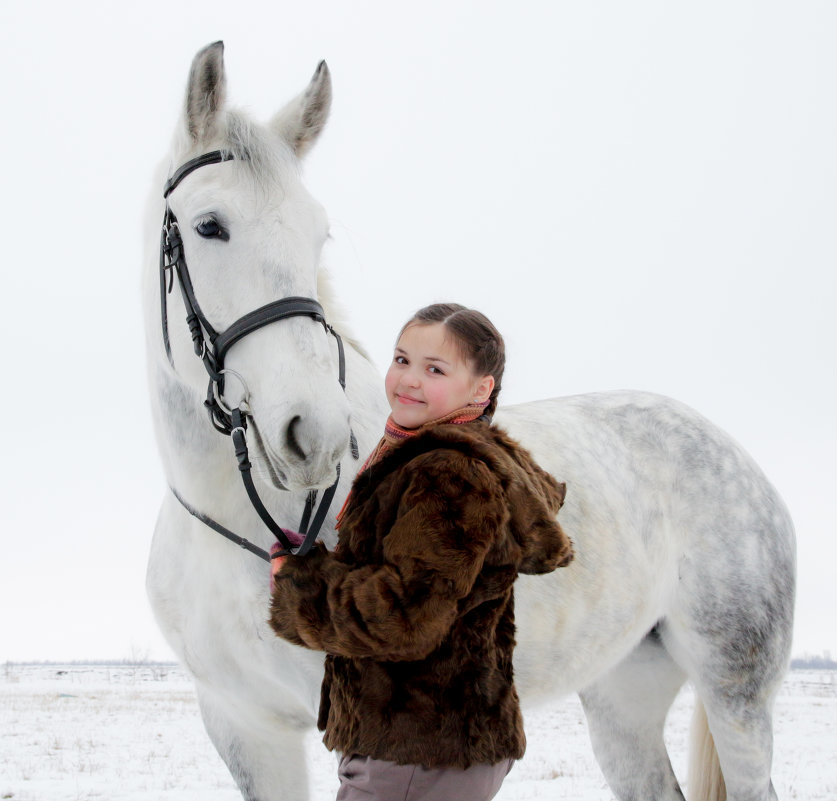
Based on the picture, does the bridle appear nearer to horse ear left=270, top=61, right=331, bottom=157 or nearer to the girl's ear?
horse ear left=270, top=61, right=331, bottom=157

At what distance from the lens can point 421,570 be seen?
150 centimetres

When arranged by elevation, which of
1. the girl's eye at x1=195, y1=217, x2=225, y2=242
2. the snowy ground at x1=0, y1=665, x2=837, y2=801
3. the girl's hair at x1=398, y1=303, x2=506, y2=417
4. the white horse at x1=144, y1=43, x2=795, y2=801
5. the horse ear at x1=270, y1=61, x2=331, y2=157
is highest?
the horse ear at x1=270, y1=61, x2=331, y2=157

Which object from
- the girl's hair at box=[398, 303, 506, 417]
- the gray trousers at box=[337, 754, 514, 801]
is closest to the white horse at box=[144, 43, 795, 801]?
the girl's hair at box=[398, 303, 506, 417]

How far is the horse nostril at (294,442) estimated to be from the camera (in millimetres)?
1870

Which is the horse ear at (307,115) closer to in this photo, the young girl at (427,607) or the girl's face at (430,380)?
the girl's face at (430,380)

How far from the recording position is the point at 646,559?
10.6ft

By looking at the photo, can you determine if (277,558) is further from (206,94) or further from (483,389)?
(206,94)

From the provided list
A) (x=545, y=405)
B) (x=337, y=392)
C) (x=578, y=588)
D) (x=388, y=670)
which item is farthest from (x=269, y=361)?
(x=545, y=405)

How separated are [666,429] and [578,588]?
1.06m

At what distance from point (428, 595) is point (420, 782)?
44 cm

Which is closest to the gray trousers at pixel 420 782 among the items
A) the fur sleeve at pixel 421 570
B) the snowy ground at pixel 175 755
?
the fur sleeve at pixel 421 570

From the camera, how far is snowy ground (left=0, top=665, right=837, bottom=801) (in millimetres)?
6215

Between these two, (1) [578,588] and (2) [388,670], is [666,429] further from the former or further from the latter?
(2) [388,670]

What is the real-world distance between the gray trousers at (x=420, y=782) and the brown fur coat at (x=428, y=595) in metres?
0.03
